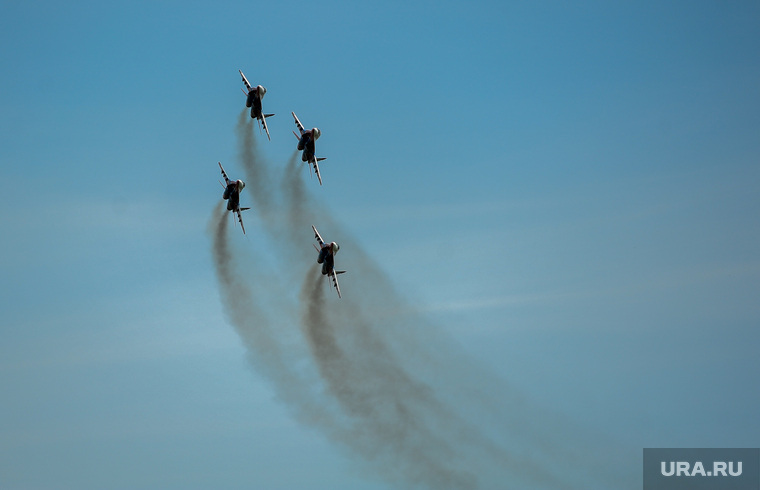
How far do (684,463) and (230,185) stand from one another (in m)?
66.5

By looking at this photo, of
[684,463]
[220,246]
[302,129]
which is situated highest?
[302,129]

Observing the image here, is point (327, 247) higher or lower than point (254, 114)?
lower

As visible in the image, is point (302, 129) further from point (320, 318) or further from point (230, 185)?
point (320, 318)

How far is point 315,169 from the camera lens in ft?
620

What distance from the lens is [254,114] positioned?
190 metres

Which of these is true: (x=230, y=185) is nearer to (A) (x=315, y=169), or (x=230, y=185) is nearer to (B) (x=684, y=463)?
(A) (x=315, y=169)

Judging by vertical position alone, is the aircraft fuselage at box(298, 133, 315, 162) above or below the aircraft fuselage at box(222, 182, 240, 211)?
above

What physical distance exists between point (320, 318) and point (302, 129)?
2385 centimetres

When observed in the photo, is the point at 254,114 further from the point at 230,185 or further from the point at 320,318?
the point at 320,318

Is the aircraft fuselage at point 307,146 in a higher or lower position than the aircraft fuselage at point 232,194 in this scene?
higher

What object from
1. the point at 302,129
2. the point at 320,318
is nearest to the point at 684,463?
the point at 320,318

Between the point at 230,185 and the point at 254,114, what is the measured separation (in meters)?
9.40

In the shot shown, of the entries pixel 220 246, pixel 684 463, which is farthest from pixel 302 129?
pixel 684 463

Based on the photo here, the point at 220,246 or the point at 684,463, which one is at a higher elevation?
the point at 220,246
